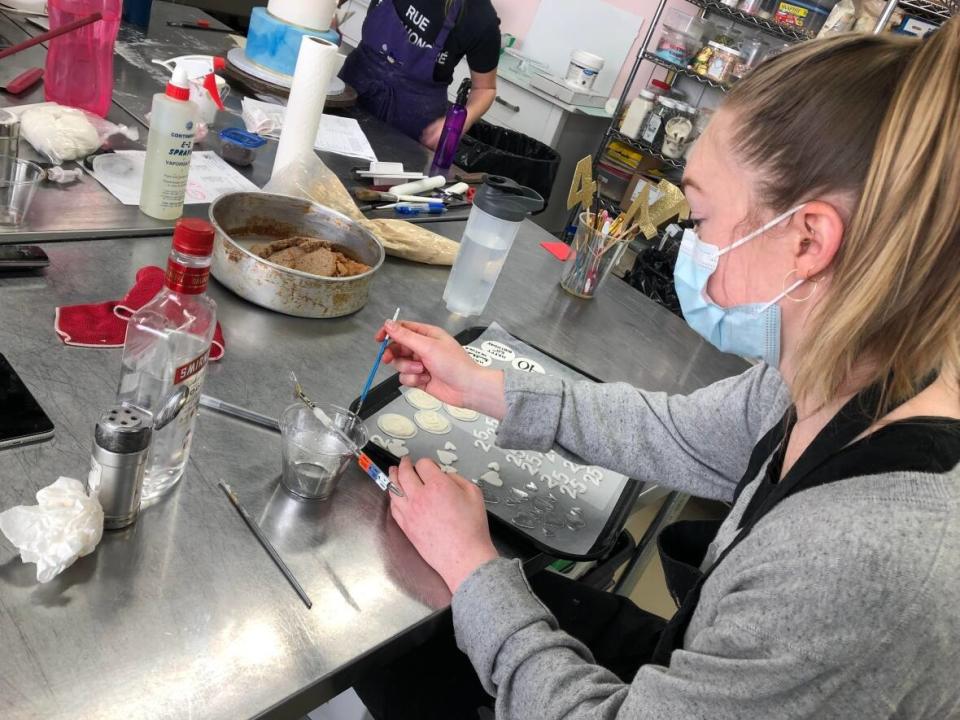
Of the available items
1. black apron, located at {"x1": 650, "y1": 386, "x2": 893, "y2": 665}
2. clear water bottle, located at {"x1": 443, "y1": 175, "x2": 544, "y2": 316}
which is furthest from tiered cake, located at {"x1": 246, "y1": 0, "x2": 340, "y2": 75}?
black apron, located at {"x1": 650, "y1": 386, "x2": 893, "y2": 665}

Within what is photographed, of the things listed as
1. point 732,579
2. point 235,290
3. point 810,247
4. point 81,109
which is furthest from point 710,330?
point 81,109

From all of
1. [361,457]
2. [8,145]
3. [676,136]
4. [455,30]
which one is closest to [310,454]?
[361,457]

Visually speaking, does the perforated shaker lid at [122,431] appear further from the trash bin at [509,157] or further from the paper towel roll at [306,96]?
the trash bin at [509,157]

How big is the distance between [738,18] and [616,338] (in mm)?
2785

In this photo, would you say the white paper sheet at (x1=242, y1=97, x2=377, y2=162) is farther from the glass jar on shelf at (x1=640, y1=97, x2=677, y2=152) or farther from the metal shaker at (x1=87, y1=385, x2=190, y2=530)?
the glass jar on shelf at (x1=640, y1=97, x2=677, y2=152)

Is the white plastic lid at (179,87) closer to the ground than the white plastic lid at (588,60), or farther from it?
closer to the ground

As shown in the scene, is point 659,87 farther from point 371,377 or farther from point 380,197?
point 371,377

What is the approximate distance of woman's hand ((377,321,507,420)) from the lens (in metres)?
1.16

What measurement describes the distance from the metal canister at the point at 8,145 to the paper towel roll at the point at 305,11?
1093mm

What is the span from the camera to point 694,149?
1046mm

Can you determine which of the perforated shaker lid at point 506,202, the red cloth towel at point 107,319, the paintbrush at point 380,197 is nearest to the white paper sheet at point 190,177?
the paintbrush at point 380,197

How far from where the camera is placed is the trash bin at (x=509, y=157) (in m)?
3.10

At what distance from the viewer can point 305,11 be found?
2109 millimetres

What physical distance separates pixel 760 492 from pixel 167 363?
76 cm
